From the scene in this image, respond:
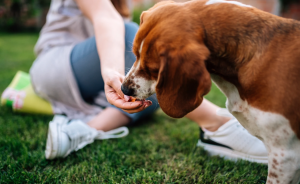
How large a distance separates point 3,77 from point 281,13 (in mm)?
10388

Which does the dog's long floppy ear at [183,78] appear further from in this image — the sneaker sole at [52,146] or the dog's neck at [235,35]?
the sneaker sole at [52,146]

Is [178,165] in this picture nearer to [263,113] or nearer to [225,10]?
[263,113]

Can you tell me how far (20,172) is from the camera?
1.96m

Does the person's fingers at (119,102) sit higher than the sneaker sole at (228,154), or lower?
higher

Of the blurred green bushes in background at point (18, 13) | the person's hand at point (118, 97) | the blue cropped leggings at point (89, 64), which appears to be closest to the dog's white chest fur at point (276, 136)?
the person's hand at point (118, 97)

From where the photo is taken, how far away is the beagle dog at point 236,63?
1385 mm

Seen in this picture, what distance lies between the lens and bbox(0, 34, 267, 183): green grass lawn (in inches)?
76.6

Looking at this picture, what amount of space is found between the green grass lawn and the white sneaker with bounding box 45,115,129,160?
0.06 m

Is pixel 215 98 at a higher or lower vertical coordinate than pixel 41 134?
lower

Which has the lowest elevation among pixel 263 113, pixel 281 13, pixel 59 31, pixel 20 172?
pixel 281 13

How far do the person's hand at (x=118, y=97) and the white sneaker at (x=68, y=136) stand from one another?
643mm

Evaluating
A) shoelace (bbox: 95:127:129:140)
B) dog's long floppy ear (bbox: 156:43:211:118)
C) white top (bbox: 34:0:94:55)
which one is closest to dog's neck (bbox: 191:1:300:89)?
dog's long floppy ear (bbox: 156:43:211:118)

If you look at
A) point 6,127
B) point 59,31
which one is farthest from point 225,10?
point 6,127

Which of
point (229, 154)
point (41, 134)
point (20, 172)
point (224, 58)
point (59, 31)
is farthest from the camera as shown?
point (59, 31)
